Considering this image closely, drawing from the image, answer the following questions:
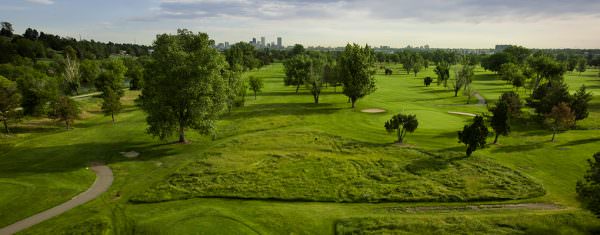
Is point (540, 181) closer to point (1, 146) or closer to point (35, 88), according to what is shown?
point (1, 146)

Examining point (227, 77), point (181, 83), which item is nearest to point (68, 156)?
point (181, 83)

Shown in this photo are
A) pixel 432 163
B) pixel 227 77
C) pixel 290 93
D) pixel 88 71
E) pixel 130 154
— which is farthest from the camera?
pixel 88 71

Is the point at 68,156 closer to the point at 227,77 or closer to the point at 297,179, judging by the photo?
the point at 227,77

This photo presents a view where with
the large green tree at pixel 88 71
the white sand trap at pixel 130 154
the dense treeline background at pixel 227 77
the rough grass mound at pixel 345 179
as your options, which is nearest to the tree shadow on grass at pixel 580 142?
the dense treeline background at pixel 227 77

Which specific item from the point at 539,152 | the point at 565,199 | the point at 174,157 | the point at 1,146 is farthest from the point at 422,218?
the point at 1,146

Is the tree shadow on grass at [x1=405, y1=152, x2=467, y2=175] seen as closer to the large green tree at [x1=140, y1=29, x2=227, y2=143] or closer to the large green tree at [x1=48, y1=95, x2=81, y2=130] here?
the large green tree at [x1=140, y1=29, x2=227, y2=143]

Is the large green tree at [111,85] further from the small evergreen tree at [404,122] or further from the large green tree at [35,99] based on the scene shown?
the small evergreen tree at [404,122]
